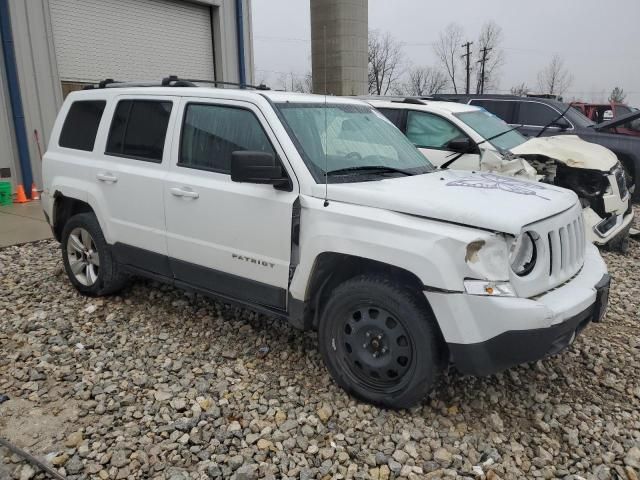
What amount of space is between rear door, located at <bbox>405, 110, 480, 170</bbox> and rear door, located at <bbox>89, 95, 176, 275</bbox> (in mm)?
3804

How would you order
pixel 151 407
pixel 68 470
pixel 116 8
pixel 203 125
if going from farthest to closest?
1. pixel 116 8
2. pixel 203 125
3. pixel 151 407
4. pixel 68 470

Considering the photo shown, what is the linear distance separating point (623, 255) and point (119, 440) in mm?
6142

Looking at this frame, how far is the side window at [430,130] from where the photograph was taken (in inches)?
284

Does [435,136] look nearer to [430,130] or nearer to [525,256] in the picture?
[430,130]

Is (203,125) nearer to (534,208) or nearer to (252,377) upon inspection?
(252,377)

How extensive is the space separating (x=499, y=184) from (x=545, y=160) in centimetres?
333

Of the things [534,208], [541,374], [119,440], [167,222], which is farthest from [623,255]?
[119,440]

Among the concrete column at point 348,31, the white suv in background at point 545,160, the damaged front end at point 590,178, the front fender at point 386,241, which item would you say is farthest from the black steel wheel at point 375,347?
the concrete column at point 348,31

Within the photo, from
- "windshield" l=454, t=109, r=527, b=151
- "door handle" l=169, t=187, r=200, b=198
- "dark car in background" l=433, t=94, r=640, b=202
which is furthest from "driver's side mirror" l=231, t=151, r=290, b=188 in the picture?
"dark car in background" l=433, t=94, r=640, b=202

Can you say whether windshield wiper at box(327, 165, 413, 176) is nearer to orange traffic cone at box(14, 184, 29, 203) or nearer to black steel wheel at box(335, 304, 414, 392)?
black steel wheel at box(335, 304, 414, 392)

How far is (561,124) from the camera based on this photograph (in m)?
9.44

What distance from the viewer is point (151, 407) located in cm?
328

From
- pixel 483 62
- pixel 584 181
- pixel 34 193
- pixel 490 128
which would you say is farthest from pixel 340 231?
pixel 483 62

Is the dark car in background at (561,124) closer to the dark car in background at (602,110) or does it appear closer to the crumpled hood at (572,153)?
the crumpled hood at (572,153)
